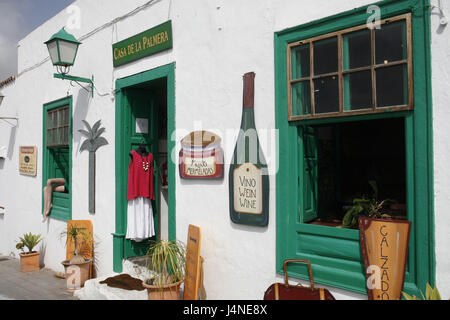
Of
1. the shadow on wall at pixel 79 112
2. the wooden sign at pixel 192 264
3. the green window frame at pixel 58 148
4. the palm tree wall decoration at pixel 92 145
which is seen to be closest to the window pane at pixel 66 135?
the green window frame at pixel 58 148

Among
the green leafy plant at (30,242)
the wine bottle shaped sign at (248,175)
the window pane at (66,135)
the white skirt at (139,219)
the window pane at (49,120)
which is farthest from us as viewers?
the window pane at (49,120)

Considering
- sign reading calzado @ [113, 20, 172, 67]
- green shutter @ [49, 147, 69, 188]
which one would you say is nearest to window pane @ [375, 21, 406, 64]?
sign reading calzado @ [113, 20, 172, 67]

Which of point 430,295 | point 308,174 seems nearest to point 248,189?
point 308,174

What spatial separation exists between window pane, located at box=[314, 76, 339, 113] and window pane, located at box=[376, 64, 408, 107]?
1.18 feet

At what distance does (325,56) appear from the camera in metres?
3.35

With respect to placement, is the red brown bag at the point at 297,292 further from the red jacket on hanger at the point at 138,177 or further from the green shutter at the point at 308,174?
the red jacket on hanger at the point at 138,177

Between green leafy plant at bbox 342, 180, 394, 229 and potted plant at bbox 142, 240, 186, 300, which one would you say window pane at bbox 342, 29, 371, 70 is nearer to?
green leafy plant at bbox 342, 180, 394, 229

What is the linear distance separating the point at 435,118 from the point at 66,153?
6.82 m

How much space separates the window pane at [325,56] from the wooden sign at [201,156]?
134 cm

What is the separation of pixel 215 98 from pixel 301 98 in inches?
43.7

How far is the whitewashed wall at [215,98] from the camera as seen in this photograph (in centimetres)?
276

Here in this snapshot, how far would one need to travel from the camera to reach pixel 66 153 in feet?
25.2

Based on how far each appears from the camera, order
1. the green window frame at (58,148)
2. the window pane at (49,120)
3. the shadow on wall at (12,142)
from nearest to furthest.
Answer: the green window frame at (58,148)
the window pane at (49,120)
the shadow on wall at (12,142)

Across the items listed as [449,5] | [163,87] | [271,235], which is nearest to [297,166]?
[271,235]
